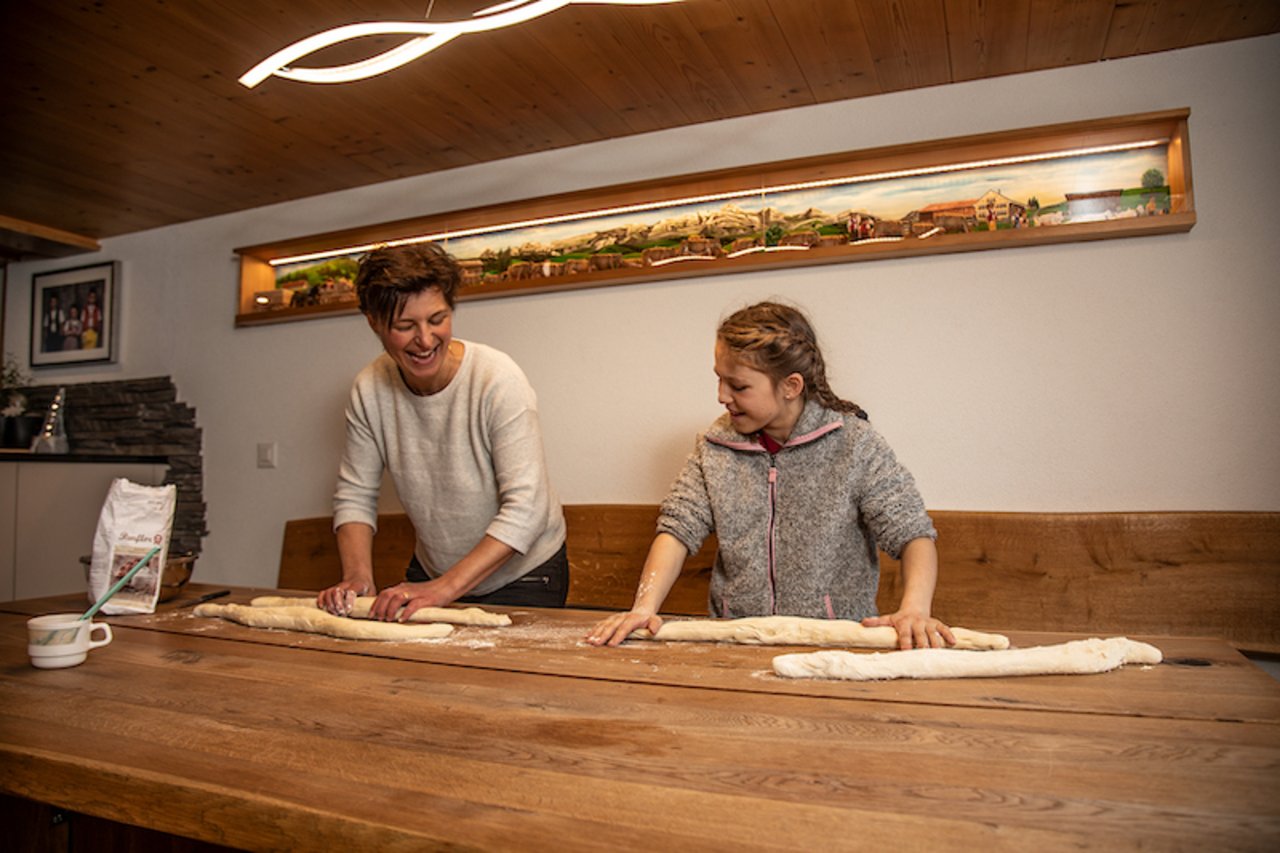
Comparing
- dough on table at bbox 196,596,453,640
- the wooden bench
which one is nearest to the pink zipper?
dough on table at bbox 196,596,453,640

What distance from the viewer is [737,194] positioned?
8.43 feet

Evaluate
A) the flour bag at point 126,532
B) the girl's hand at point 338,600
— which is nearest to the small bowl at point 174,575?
the flour bag at point 126,532

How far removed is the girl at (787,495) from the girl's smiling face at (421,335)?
609 millimetres

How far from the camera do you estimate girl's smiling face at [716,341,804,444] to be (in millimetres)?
1567

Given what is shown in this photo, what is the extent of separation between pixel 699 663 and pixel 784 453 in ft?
1.94

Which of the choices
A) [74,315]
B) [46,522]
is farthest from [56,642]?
[74,315]

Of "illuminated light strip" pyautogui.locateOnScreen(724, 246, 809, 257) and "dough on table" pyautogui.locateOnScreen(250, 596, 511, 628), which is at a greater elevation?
"illuminated light strip" pyautogui.locateOnScreen(724, 246, 809, 257)

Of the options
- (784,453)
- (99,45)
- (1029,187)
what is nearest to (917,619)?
(784,453)

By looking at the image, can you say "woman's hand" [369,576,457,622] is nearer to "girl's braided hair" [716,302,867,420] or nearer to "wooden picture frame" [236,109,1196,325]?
"girl's braided hair" [716,302,867,420]

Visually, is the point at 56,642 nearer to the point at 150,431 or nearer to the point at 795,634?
the point at 795,634

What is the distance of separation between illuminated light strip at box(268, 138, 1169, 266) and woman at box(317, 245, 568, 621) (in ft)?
3.59

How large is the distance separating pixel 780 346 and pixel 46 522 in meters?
3.32

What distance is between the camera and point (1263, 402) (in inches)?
79.7

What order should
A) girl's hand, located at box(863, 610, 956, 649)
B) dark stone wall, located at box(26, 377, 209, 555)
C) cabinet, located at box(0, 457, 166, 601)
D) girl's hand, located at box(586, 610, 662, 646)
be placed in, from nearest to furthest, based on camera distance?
girl's hand, located at box(863, 610, 956, 649) < girl's hand, located at box(586, 610, 662, 646) < cabinet, located at box(0, 457, 166, 601) < dark stone wall, located at box(26, 377, 209, 555)
